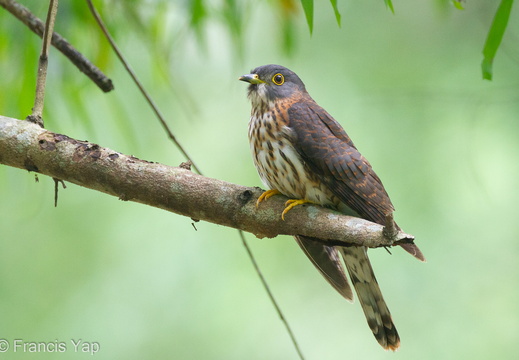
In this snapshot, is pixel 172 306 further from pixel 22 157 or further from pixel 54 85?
pixel 22 157

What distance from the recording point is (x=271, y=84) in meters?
3.81

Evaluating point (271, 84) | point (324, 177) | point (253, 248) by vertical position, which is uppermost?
point (271, 84)

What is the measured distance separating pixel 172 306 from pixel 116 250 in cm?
78

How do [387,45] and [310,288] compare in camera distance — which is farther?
[387,45]

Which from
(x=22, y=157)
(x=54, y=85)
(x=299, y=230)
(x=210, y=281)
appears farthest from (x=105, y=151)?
(x=210, y=281)

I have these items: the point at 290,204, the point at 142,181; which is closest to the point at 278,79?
the point at 290,204

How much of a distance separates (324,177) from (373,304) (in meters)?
0.77

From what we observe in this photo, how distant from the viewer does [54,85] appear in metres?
3.82

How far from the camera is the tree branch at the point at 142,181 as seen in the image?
2.74m

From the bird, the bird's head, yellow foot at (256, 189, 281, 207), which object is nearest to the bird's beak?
the bird's head

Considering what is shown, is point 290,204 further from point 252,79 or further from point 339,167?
point 252,79

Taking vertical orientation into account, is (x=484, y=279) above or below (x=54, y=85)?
below

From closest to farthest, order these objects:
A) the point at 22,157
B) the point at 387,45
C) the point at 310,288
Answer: the point at 22,157
the point at 310,288
the point at 387,45

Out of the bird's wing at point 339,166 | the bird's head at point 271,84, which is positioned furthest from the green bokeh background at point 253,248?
the bird's wing at point 339,166
